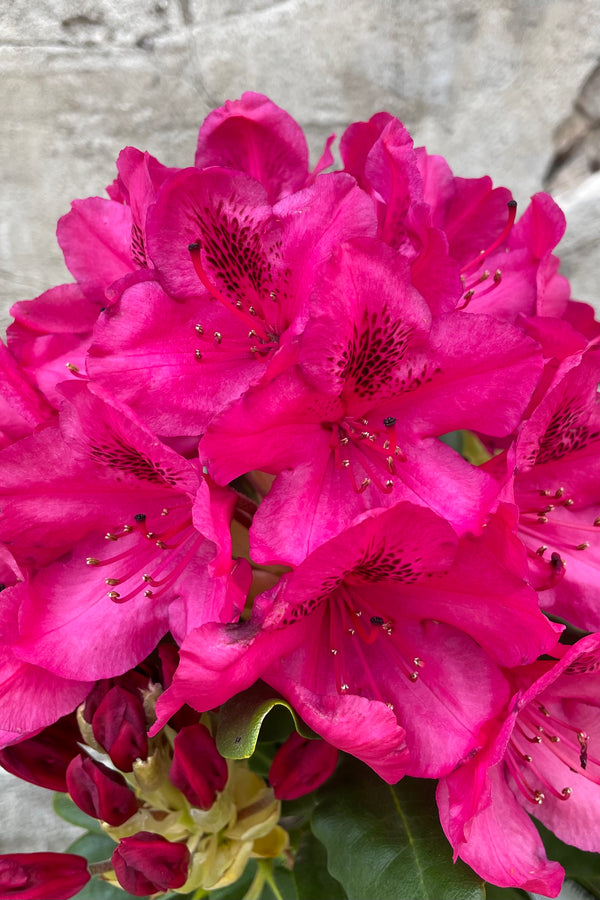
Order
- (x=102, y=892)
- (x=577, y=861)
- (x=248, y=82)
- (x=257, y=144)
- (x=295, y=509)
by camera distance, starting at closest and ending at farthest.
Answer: (x=295, y=509) → (x=257, y=144) → (x=577, y=861) → (x=102, y=892) → (x=248, y=82)

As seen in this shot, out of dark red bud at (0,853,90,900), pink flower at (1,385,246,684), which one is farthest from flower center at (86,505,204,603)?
dark red bud at (0,853,90,900)

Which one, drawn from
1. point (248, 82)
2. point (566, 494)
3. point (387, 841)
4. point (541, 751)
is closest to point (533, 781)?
point (541, 751)

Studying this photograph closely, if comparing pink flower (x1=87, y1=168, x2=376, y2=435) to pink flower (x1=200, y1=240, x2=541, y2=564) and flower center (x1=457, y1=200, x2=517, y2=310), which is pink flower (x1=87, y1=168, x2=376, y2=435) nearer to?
pink flower (x1=200, y1=240, x2=541, y2=564)

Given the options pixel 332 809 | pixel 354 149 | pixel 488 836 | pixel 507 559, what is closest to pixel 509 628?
pixel 507 559

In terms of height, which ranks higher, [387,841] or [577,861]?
[387,841]

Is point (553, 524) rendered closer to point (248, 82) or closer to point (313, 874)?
point (313, 874)

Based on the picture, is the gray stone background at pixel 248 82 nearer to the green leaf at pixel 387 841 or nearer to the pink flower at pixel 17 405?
the pink flower at pixel 17 405
